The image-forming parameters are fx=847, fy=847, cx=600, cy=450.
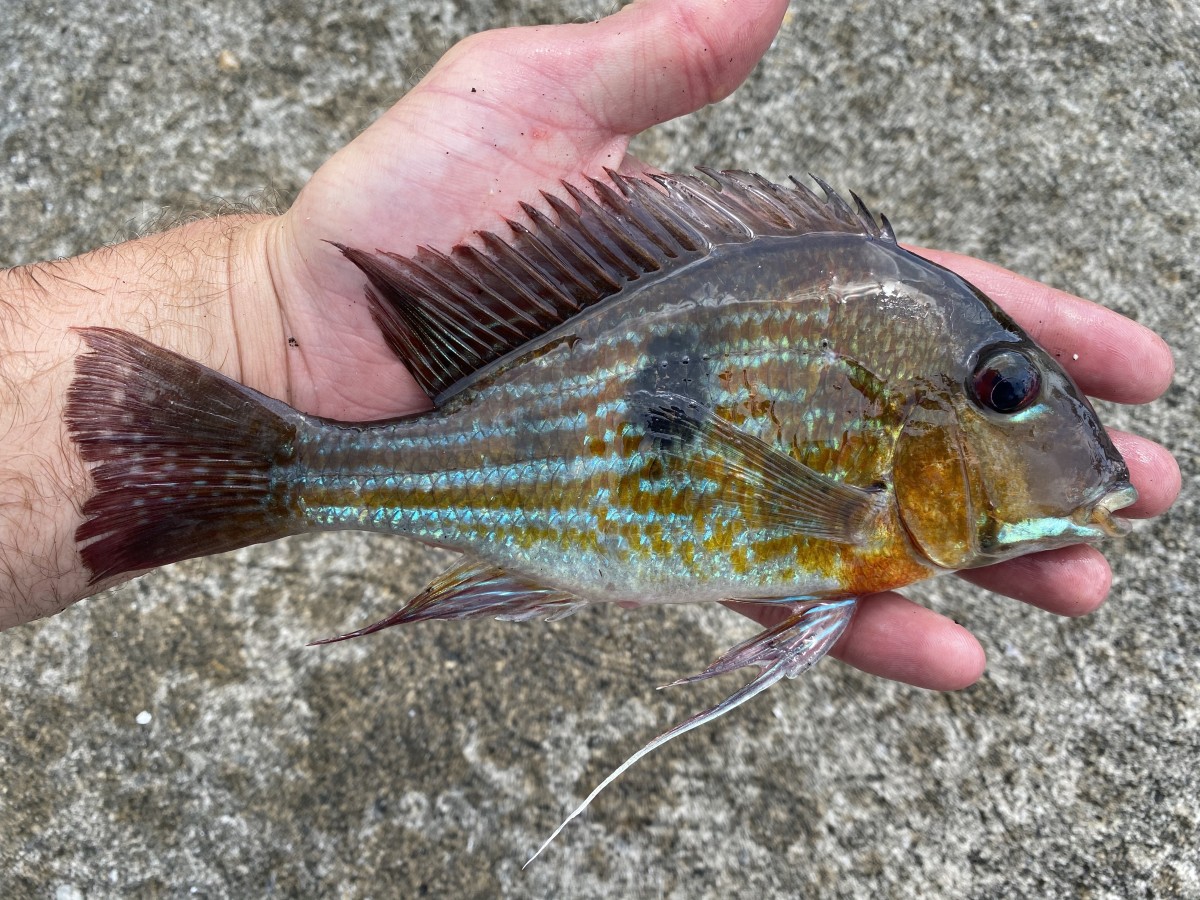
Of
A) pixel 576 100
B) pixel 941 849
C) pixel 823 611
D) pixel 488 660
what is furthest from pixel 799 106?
pixel 941 849

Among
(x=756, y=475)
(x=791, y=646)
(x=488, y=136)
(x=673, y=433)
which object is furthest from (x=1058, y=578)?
(x=488, y=136)

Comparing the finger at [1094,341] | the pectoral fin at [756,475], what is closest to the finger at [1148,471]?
the finger at [1094,341]

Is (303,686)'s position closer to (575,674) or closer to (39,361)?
(575,674)

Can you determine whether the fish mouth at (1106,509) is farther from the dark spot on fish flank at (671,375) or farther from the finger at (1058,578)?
the dark spot on fish flank at (671,375)

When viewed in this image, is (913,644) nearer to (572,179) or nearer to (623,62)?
(572,179)

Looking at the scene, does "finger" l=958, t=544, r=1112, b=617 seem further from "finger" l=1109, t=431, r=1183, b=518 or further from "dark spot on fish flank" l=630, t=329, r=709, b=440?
"dark spot on fish flank" l=630, t=329, r=709, b=440
